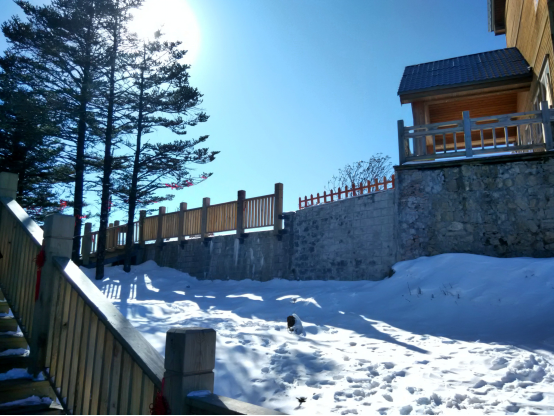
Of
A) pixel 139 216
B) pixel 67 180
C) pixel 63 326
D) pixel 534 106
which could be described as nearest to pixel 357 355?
pixel 63 326

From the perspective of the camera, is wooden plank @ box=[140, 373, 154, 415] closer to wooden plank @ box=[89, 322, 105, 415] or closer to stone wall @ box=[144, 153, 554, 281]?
wooden plank @ box=[89, 322, 105, 415]

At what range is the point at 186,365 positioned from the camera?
6.36 feet

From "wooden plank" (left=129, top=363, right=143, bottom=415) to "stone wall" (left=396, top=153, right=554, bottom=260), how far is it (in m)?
8.13

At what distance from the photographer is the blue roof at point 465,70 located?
37.5 feet

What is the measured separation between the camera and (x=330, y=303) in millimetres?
8250

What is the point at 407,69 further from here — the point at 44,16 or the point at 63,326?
the point at 63,326

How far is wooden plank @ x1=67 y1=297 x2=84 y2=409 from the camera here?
2.70 meters

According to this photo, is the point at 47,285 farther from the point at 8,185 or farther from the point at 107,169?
the point at 107,169

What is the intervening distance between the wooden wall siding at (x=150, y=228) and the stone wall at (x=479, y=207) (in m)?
11.0

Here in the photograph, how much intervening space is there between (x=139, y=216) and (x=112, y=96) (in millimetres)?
5392

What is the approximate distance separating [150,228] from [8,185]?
508 inches

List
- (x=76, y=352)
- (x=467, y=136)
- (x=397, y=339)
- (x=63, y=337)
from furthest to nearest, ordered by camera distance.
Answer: (x=467, y=136)
(x=397, y=339)
(x=63, y=337)
(x=76, y=352)

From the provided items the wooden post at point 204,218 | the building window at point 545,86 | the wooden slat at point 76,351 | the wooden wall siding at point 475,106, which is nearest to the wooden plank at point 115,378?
the wooden slat at point 76,351

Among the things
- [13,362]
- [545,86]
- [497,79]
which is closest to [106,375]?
[13,362]
